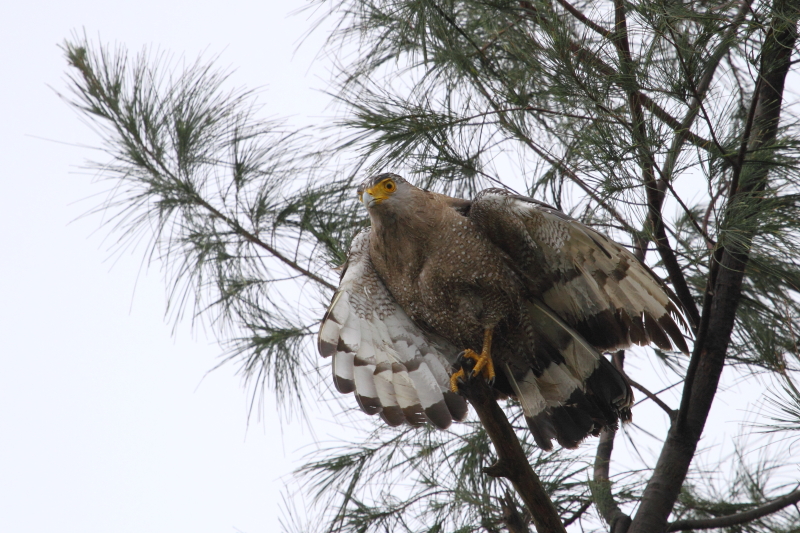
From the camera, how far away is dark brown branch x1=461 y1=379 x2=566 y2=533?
2.28m

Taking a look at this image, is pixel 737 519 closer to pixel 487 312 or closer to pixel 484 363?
pixel 484 363

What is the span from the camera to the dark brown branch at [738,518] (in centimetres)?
254

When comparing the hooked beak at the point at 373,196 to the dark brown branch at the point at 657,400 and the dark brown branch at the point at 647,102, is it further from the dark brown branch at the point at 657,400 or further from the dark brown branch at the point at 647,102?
the dark brown branch at the point at 657,400

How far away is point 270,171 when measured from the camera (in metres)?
3.38

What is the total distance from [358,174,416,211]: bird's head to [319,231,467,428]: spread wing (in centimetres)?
39

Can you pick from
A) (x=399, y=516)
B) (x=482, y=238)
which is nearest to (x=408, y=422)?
(x=399, y=516)

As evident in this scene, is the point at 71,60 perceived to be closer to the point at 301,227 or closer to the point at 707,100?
the point at 301,227

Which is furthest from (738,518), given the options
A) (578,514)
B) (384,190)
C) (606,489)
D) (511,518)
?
(384,190)

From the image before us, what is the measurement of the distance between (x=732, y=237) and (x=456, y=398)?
128cm

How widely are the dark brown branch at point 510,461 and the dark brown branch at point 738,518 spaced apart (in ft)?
2.02

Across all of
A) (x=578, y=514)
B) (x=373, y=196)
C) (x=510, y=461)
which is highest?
(x=373, y=196)

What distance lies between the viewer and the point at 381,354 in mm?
3039

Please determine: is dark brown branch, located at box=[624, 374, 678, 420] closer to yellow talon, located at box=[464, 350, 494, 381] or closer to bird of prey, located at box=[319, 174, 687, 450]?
bird of prey, located at box=[319, 174, 687, 450]

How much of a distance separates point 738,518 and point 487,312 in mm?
1163
